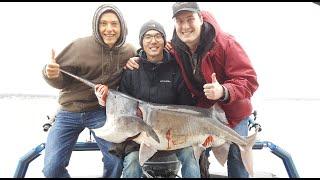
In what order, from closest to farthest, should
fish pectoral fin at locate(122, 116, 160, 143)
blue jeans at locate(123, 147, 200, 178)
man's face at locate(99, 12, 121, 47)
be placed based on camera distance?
1. fish pectoral fin at locate(122, 116, 160, 143)
2. blue jeans at locate(123, 147, 200, 178)
3. man's face at locate(99, 12, 121, 47)

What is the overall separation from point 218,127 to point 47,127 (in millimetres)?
1548

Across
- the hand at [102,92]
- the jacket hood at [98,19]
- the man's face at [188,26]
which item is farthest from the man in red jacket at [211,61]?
the hand at [102,92]

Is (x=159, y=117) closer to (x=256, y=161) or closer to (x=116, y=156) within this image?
(x=116, y=156)

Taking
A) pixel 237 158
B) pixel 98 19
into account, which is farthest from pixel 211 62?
pixel 98 19

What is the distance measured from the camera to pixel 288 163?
3.67 meters

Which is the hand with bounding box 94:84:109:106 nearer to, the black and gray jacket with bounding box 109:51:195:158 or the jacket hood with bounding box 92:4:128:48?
the black and gray jacket with bounding box 109:51:195:158

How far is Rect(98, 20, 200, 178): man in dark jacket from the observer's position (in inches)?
117

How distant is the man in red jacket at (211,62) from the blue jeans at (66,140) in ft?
1.85

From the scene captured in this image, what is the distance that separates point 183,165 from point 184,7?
3.90ft

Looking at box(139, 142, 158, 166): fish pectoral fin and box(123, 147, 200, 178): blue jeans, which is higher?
box(139, 142, 158, 166): fish pectoral fin

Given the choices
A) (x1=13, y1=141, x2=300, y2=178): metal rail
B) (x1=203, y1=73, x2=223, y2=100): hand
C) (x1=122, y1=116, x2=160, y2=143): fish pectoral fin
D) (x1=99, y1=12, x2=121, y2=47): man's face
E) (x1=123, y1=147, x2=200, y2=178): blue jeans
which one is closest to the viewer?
(x1=203, y1=73, x2=223, y2=100): hand

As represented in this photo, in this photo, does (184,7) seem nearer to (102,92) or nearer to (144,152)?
(102,92)

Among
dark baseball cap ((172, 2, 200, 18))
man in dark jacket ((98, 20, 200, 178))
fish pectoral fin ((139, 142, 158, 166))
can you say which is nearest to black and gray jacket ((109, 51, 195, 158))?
man in dark jacket ((98, 20, 200, 178))

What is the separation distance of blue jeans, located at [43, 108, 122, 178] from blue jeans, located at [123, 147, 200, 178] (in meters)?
0.31
